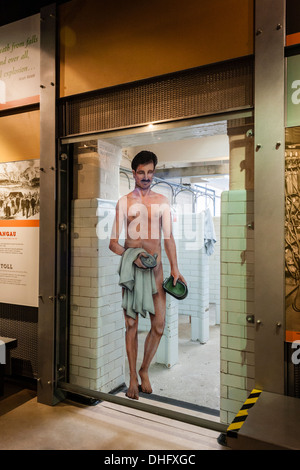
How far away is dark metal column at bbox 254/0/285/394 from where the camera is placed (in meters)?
2.14

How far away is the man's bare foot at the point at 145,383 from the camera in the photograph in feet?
9.05

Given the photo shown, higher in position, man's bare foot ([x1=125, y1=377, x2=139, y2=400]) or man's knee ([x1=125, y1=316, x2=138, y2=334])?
man's knee ([x1=125, y1=316, x2=138, y2=334])

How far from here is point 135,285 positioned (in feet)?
9.12

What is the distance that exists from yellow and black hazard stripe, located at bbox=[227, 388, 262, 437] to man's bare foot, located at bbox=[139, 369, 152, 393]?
90cm

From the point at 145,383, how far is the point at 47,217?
157cm

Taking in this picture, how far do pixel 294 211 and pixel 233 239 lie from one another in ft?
1.49

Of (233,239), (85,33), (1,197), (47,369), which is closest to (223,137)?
(233,239)

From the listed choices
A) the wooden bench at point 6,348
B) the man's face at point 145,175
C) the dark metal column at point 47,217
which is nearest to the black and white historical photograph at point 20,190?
the dark metal column at point 47,217

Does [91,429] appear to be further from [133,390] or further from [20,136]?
[20,136]

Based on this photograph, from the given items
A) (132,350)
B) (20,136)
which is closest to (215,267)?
(132,350)

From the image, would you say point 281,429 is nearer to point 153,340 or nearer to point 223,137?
point 153,340

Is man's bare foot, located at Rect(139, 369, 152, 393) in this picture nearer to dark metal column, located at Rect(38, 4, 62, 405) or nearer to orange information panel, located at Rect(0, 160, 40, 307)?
dark metal column, located at Rect(38, 4, 62, 405)

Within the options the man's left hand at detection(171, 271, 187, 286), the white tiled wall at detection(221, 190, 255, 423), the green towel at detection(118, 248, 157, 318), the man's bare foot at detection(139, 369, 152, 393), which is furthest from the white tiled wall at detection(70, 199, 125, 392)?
the white tiled wall at detection(221, 190, 255, 423)

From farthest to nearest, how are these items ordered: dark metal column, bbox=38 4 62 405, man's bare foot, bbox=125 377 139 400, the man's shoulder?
dark metal column, bbox=38 4 62 405 < man's bare foot, bbox=125 377 139 400 < the man's shoulder
